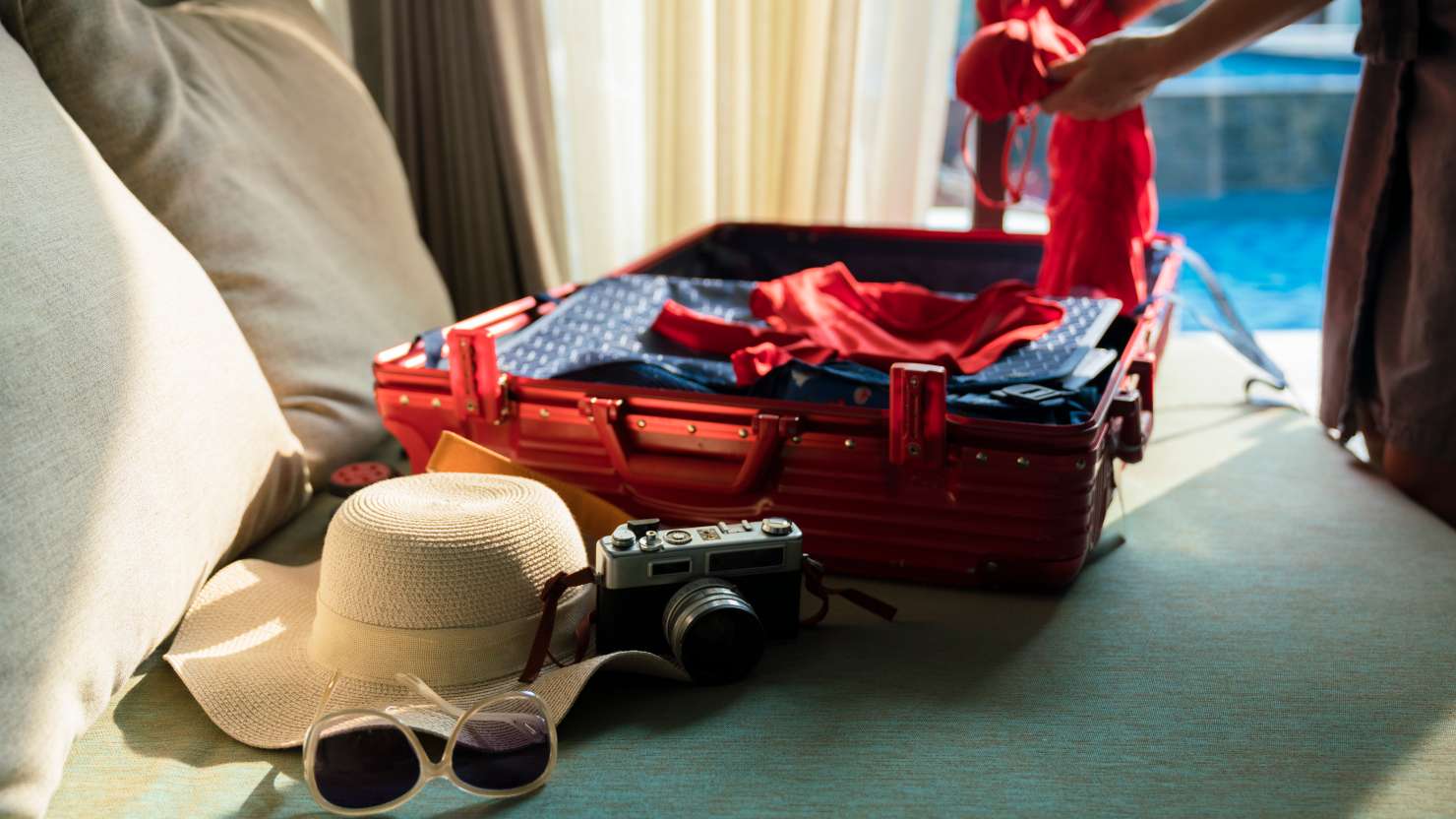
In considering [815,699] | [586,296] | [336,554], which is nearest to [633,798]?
[815,699]

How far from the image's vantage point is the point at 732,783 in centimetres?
72

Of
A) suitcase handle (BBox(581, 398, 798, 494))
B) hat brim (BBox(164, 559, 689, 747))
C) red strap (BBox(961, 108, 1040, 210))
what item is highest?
red strap (BBox(961, 108, 1040, 210))

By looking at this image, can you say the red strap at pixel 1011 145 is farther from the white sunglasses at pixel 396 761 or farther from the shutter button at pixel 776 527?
the white sunglasses at pixel 396 761

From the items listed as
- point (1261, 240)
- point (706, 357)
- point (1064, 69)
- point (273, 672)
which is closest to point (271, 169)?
point (706, 357)

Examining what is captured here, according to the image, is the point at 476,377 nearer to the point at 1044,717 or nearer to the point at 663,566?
the point at 663,566

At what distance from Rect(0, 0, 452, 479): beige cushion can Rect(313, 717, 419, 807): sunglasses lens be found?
51 cm

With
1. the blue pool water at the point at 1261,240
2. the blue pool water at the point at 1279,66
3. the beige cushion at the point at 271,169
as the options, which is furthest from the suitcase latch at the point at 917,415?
the blue pool water at the point at 1279,66

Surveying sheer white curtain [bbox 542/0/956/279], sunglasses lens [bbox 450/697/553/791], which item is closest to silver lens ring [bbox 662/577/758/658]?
sunglasses lens [bbox 450/697/553/791]

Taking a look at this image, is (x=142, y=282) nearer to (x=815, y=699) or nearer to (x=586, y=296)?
(x=586, y=296)

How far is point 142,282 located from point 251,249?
27 centimetres

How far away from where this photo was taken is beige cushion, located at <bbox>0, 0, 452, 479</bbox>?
107cm

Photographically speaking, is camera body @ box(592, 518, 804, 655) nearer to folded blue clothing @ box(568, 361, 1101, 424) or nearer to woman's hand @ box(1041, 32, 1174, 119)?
folded blue clothing @ box(568, 361, 1101, 424)

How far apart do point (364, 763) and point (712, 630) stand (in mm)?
247

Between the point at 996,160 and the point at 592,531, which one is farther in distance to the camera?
the point at 996,160
